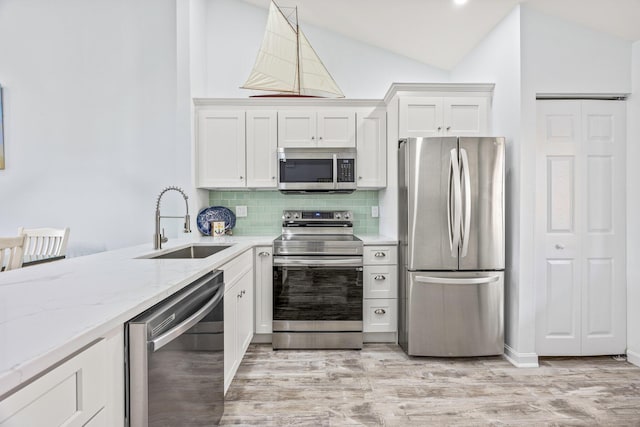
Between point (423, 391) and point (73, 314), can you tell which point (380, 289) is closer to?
point (423, 391)

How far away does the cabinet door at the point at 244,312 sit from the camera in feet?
7.67

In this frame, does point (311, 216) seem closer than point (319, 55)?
Yes

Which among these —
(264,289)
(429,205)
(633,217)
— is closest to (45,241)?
(264,289)

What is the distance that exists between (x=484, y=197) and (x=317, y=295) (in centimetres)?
158

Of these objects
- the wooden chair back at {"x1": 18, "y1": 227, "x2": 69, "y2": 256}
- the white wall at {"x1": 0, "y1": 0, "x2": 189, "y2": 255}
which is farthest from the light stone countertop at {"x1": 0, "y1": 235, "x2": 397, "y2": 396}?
the white wall at {"x1": 0, "y1": 0, "x2": 189, "y2": 255}

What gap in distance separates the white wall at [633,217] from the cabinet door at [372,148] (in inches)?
75.5

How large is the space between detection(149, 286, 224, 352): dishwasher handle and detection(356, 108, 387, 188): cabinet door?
205cm

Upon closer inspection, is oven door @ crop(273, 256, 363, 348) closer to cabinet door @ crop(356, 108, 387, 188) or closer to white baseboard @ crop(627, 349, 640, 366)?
cabinet door @ crop(356, 108, 387, 188)

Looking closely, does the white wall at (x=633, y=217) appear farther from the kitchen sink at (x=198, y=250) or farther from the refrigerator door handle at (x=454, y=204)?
the kitchen sink at (x=198, y=250)

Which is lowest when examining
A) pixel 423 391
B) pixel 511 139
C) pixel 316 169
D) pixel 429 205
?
pixel 423 391

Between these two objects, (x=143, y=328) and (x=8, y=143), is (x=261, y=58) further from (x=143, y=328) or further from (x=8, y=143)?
(x=8, y=143)

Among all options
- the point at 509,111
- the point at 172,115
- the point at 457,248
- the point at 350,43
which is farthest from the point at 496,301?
the point at 172,115

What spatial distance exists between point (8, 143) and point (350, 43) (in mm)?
3801

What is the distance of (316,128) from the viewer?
3299 millimetres
